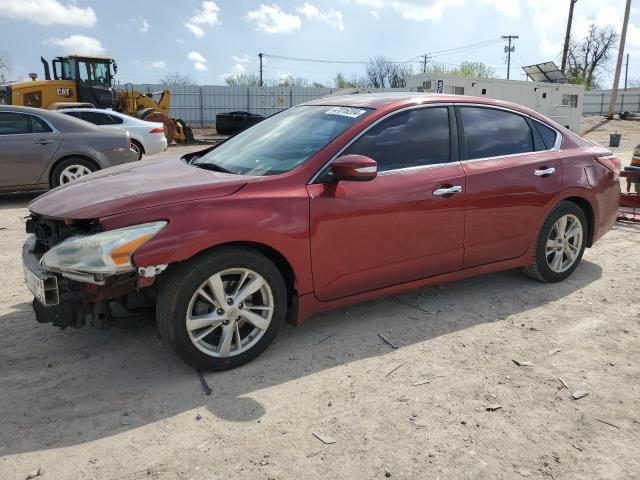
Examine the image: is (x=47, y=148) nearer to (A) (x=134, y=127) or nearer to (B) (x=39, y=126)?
(B) (x=39, y=126)

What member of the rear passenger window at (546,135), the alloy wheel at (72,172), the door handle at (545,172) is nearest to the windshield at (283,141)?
the door handle at (545,172)

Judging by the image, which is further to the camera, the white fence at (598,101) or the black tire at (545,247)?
the white fence at (598,101)

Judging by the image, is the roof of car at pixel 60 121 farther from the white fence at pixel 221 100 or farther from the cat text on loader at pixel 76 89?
the white fence at pixel 221 100

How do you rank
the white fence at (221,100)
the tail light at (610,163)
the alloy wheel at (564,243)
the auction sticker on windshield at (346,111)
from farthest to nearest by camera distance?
the white fence at (221,100)
the tail light at (610,163)
the alloy wheel at (564,243)
the auction sticker on windshield at (346,111)

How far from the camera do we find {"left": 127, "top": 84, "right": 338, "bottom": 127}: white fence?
3288cm

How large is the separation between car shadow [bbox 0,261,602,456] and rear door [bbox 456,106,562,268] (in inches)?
19.9

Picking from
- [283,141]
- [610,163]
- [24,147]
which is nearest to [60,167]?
[24,147]

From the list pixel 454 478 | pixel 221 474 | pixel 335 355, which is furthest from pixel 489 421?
pixel 221 474

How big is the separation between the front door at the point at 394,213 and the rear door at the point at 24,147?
6324 millimetres

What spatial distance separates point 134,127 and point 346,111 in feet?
31.6

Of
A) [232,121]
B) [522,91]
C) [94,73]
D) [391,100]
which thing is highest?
[522,91]

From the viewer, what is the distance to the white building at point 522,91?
23562 mm

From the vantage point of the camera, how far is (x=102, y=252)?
2.84 metres

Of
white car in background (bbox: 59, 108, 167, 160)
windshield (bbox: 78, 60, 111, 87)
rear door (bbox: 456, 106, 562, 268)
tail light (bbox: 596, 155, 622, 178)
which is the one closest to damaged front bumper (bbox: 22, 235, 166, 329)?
rear door (bbox: 456, 106, 562, 268)
